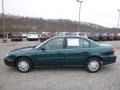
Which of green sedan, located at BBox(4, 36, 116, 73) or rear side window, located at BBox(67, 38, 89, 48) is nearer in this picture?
green sedan, located at BBox(4, 36, 116, 73)

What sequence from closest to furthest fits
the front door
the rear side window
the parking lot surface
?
1. the parking lot surface
2. the front door
3. the rear side window

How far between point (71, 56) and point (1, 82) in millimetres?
2738

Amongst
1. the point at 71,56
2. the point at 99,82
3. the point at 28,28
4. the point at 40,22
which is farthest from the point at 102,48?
the point at 40,22

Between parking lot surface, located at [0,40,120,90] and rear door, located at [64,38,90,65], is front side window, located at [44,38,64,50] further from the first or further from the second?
parking lot surface, located at [0,40,120,90]

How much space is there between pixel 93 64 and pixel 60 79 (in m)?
1.65

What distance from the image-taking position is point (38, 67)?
25.4 ft

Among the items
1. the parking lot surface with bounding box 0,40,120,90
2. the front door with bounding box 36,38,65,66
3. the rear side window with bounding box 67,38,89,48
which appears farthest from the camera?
the rear side window with bounding box 67,38,89,48

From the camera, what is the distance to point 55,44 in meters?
7.11

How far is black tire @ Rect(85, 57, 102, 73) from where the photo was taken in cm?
706

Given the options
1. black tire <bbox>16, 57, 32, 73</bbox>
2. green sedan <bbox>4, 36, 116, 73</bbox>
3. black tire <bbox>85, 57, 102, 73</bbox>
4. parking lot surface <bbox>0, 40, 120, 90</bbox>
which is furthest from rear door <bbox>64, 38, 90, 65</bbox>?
black tire <bbox>16, 57, 32, 73</bbox>

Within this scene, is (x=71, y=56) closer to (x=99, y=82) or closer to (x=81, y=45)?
(x=81, y=45)

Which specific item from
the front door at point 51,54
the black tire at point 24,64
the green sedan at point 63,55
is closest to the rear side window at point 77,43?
the green sedan at point 63,55

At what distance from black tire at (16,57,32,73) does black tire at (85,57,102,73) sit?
229 centimetres

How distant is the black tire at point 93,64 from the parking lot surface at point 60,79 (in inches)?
6.9
